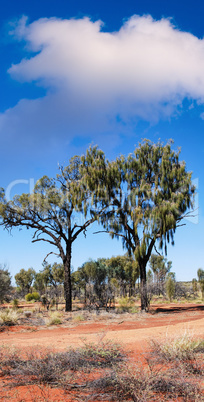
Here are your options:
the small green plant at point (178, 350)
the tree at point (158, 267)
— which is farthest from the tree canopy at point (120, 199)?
the tree at point (158, 267)

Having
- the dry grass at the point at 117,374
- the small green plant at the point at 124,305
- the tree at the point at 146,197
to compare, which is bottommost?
the small green plant at the point at 124,305

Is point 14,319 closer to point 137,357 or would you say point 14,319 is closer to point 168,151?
point 137,357

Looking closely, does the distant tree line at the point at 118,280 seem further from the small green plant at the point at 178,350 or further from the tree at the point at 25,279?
the small green plant at the point at 178,350

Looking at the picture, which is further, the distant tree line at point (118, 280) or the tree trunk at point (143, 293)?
the distant tree line at point (118, 280)

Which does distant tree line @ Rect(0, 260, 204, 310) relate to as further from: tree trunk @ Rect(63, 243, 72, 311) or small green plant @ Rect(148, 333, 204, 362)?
small green plant @ Rect(148, 333, 204, 362)

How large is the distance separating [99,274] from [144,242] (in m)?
13.0

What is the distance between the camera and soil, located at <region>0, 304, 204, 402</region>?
26.3 ft

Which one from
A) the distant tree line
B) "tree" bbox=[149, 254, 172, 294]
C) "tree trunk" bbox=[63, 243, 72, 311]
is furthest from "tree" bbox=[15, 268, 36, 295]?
"tree trunk" bbox=[63, 243, 72, 311]

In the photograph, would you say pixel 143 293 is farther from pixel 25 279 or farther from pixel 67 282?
pixel 25 279

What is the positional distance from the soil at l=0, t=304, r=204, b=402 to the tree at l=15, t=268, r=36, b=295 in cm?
4251

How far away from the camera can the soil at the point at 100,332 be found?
26.3 feet

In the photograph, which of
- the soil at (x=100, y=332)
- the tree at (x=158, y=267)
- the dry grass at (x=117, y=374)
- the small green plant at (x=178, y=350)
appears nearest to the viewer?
the dry grass at (x=117, y=374)

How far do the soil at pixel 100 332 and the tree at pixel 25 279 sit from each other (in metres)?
42.5

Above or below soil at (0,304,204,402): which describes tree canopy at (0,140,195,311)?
above
